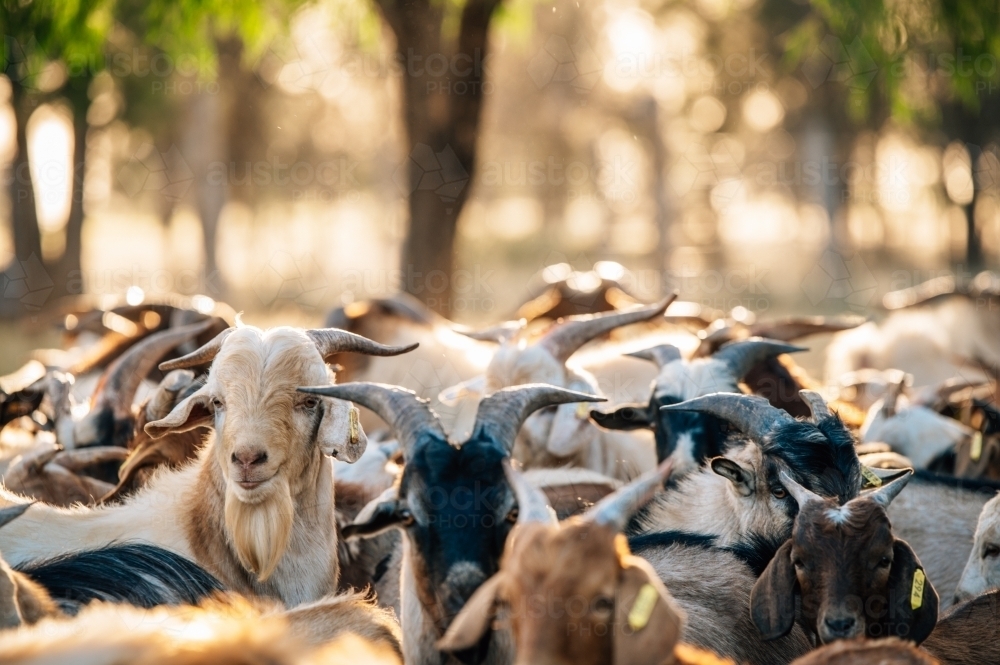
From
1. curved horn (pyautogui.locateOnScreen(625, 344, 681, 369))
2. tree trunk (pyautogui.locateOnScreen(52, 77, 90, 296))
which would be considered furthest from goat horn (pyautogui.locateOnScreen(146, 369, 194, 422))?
tree trunk (pyautogui.locateOnScreen(52, 77, 90, 296))

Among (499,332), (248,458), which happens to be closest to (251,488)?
(248,458)

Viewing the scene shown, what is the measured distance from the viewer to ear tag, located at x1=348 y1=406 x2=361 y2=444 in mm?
4676

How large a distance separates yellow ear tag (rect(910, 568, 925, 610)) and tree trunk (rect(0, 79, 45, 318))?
1835 cm

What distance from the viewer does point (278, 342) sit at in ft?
15.5

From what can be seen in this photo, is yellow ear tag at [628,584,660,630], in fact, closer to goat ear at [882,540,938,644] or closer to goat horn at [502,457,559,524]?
goat horn at [502,457,559,524]

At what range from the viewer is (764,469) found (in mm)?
4988

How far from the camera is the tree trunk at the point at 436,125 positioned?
11.1 metres

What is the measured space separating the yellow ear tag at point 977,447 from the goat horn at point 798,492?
2450mm

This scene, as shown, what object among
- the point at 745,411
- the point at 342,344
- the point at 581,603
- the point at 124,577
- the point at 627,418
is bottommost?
the point at 124,577

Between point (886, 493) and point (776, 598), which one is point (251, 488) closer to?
point (776, 598)

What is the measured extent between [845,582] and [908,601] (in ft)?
0.91

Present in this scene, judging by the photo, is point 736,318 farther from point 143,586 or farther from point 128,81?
point 128,81

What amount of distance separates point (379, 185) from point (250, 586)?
40144 mm

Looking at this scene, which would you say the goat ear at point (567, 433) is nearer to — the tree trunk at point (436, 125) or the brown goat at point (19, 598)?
the brown goat at point (19, 598)
